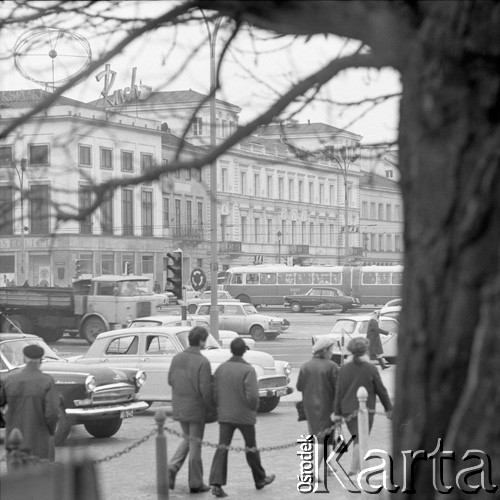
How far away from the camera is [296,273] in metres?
75.9

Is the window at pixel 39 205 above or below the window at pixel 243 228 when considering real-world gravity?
below

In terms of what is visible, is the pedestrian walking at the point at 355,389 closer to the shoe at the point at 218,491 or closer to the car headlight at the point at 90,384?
the shoe at the point at 218,491

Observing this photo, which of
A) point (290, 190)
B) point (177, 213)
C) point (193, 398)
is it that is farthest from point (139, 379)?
point (290, 190)

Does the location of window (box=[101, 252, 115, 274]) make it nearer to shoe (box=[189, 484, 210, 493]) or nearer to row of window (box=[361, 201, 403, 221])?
row of window (box=[361, 201, 403, 221])

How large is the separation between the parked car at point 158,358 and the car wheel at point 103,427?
9.62 ft

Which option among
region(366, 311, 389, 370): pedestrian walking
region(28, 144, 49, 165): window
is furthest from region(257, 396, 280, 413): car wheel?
region(28, 144, 49, 165): window

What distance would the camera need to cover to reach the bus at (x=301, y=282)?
74000 millimetres

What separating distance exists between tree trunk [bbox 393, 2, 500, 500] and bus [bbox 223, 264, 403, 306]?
69323mm

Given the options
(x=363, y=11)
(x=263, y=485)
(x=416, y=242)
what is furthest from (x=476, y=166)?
(x=263, y=485)

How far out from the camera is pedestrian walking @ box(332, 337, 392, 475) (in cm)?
1269

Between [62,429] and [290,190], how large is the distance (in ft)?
262

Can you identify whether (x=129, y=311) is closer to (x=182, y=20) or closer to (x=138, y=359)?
(x=138, y=359)

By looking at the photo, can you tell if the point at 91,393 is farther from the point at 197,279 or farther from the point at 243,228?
the point at 243,228

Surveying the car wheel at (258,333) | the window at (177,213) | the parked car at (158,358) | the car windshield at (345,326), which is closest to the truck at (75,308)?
the car wheel at (258,333)
